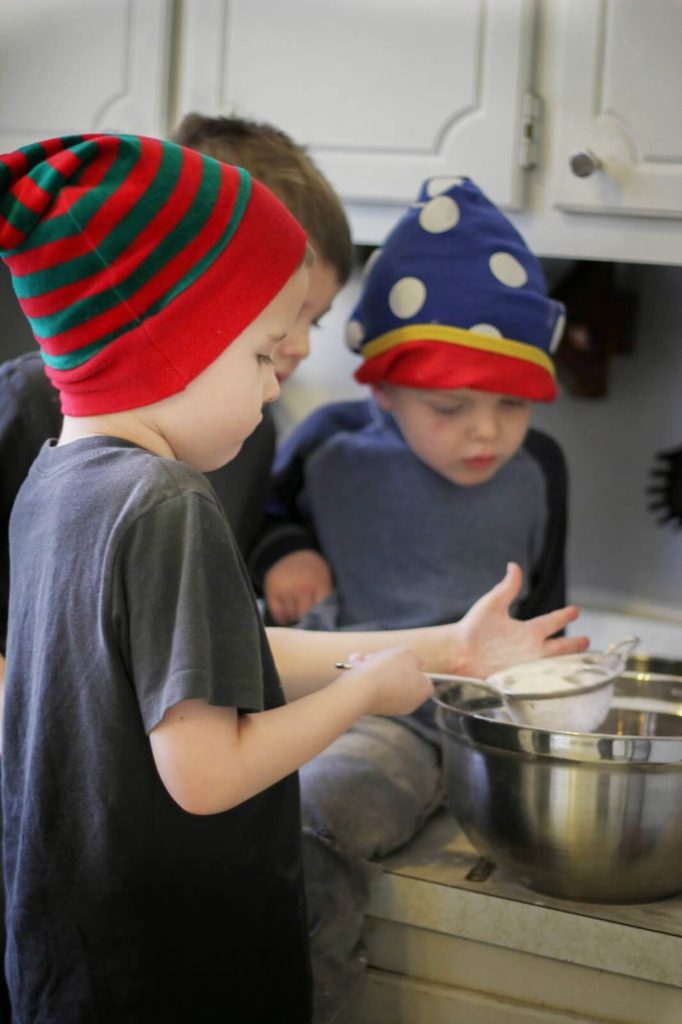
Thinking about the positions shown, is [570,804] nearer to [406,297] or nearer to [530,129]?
[406,297]

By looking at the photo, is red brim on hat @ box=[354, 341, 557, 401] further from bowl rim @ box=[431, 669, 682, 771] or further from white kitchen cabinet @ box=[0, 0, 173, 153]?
white kitchen cabinet @ box=[0, 0, 173, 153]

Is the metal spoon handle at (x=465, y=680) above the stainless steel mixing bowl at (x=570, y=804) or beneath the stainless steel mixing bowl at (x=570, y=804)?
above

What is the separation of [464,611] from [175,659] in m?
0.60

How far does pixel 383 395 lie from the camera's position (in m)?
1.24

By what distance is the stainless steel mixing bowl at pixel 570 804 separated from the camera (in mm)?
882

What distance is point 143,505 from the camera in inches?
26.7

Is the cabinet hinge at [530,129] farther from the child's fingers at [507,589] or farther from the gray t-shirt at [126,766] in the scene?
the gray t-shirt at [126,766]

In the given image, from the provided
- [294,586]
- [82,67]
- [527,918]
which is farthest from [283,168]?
[527,918]

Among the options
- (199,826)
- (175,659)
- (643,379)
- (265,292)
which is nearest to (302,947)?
(199,826)

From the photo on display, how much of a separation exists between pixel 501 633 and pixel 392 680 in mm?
205

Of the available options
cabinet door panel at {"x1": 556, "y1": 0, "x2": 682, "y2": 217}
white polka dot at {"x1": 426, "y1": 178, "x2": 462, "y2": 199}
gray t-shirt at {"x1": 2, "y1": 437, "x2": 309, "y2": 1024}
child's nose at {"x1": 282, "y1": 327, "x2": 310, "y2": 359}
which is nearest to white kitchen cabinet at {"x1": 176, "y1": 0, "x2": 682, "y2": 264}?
cabinet door panel at {"x1": 556, "y1": 0, "x2": 682, "y2": 217}

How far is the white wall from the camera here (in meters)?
1.58

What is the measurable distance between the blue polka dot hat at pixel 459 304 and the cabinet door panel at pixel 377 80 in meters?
0.15

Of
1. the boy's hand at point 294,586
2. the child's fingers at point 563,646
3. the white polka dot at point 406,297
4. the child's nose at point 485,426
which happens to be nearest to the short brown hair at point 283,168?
the white polka dot at point 406,297
